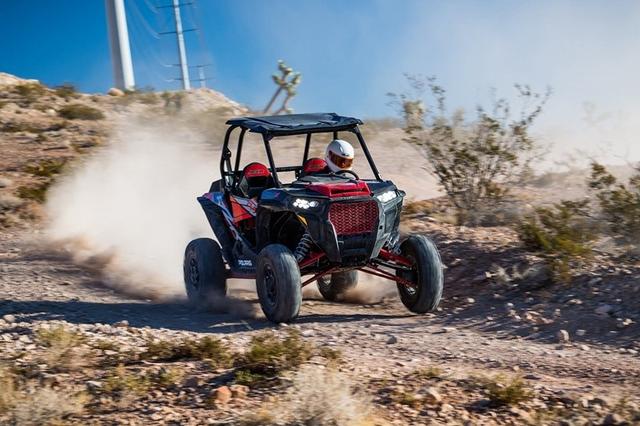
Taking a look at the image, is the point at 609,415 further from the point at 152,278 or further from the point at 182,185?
the point at 182,185

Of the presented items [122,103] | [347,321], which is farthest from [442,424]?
[122,103]

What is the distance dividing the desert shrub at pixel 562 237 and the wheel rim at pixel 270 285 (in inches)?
123

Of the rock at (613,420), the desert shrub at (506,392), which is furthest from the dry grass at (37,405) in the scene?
the rock at (613,420)

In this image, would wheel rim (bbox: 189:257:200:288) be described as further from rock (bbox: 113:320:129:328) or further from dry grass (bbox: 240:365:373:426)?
dry grass (bbox: 240:365:373:426)

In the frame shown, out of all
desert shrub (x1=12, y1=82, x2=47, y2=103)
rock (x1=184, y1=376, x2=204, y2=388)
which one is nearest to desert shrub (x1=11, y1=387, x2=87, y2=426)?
rock (x1=184, y1=376, x2=204, y2=388)

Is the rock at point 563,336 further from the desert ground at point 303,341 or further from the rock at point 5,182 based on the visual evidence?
the rock at point 5,182

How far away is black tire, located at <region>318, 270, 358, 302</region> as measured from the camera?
11.4m

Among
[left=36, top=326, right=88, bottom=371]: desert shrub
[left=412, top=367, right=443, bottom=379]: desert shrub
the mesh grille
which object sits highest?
the mesh grille

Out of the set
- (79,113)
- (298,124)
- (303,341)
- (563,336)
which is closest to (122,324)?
(303,341)

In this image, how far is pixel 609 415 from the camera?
6293 mm

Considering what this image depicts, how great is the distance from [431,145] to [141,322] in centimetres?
683

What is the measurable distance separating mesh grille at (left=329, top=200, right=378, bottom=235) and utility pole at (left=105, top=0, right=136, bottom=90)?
34043 mm

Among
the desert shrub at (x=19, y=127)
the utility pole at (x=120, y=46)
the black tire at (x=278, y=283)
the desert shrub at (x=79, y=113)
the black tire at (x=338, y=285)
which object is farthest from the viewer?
the utility pole at (x=120, y=46)

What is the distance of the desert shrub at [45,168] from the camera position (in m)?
20.6
